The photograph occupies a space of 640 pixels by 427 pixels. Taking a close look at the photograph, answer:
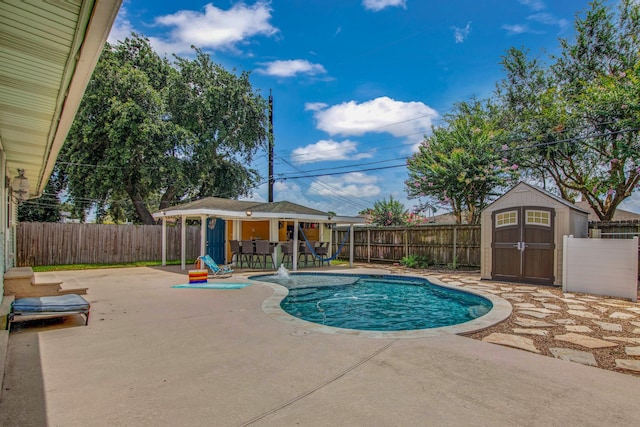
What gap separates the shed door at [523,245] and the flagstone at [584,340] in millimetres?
4535

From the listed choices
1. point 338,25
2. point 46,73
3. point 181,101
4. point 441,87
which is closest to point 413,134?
point 441,87

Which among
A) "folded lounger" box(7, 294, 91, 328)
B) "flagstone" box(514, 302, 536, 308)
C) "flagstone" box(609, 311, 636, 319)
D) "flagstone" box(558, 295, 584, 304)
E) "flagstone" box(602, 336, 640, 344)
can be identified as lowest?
"flagstone" box(558, 295, 584, 304)

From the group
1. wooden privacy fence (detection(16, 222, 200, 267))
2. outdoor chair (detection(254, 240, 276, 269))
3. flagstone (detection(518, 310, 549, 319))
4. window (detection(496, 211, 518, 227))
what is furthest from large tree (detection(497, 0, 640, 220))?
wooden privacy fence (detection(16, 222, 200, 267))

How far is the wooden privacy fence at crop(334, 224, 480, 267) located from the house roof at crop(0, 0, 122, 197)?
10.9 meters

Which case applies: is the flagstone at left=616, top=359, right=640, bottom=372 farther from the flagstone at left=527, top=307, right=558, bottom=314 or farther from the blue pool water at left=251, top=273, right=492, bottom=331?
the blue pool water at left=251, top=273, right=492, bottom=331

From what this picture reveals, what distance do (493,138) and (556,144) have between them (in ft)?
6.35

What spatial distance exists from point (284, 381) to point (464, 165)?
11.6 metres

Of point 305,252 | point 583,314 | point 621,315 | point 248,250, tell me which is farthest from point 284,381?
point 305,252

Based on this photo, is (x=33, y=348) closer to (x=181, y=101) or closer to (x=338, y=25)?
(x=338, y=25)

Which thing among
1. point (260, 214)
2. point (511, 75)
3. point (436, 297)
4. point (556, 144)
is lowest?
point (436, 297)

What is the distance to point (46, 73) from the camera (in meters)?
2.54

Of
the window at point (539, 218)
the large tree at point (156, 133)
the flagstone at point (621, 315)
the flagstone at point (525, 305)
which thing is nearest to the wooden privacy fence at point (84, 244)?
the large tree at point (156, 133)

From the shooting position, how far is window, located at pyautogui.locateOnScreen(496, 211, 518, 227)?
8750mm

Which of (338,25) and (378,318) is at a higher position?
(338,25)
